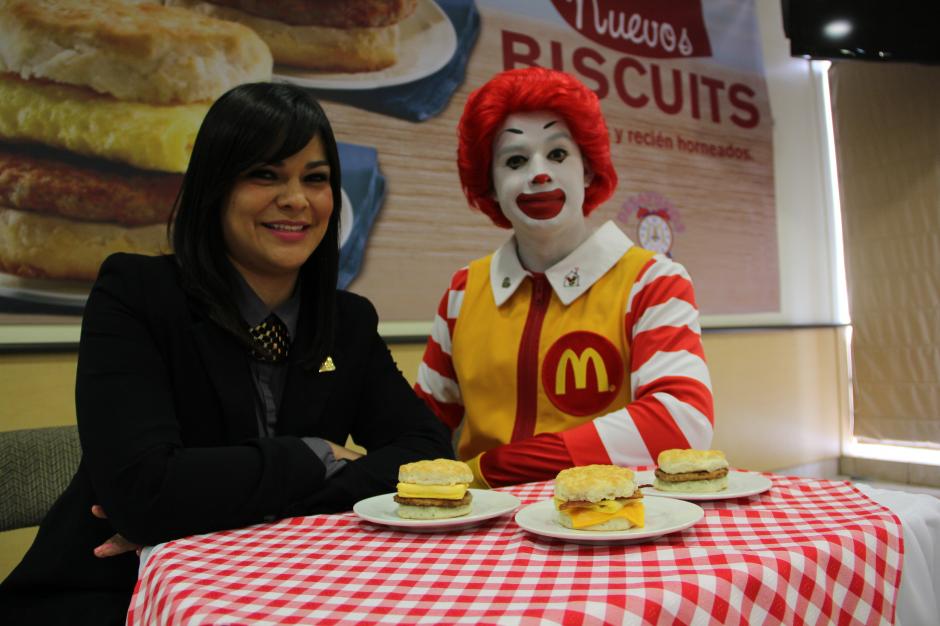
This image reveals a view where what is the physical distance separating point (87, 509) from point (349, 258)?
68.6 inches

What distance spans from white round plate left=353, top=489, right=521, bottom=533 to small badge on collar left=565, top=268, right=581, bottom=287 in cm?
73

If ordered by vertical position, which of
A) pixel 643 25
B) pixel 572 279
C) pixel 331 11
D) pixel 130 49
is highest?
pixel 643 25

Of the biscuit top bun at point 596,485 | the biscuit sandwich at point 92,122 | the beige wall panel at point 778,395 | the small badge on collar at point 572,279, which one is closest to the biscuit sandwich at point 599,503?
the biscuit top bun at point 596,485

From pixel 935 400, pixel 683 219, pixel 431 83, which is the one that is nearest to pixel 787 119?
pixel 683 219

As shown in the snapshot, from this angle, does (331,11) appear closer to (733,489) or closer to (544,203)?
(544,203)

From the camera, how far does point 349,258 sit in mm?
2891

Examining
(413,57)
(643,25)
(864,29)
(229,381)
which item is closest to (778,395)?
(864,29)

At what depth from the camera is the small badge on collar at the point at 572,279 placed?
1.73 meters

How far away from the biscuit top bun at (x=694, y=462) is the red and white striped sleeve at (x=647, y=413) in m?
0.32

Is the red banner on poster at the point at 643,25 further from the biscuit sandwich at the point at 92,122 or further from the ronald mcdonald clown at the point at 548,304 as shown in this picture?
the ronald mcdonald clown at the point at 548,304

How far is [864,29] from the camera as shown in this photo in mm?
3516

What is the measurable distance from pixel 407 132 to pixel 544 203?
145cm

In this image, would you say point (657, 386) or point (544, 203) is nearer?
point (657, 386)

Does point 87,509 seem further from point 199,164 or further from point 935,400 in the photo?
point 935,400
